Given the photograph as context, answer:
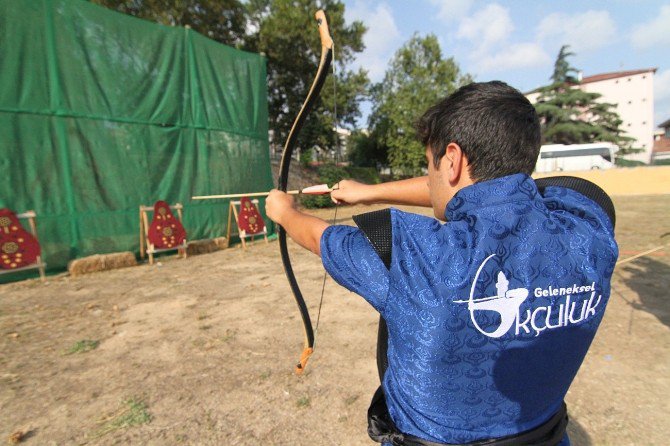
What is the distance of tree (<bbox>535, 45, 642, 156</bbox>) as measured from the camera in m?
32.8

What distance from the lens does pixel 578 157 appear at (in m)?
25.4

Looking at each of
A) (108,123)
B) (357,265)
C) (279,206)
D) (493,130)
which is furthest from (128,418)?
(108,123)

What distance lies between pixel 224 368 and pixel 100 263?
4238 millimetres

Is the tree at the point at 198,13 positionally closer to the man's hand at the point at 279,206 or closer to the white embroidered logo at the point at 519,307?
the man's hand at the point at 279,206

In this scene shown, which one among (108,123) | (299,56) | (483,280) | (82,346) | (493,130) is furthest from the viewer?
(299,56)

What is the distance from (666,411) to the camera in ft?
7.46

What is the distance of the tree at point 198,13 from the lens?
14.6m

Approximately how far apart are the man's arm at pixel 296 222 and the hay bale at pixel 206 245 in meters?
6.44

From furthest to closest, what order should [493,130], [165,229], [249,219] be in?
[249,219]
[165,229]
[493,130]

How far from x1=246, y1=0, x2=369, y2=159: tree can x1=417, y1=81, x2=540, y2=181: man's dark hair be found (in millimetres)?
18786

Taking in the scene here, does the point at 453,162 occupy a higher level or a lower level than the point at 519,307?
higher

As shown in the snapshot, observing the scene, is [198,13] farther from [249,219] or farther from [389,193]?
[389,193]

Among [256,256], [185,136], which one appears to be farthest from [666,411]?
[185,136]

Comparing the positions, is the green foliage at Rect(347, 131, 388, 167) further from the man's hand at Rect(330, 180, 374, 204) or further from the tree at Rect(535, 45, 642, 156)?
the man's hand at Rect(330, 180, 374, 204)
